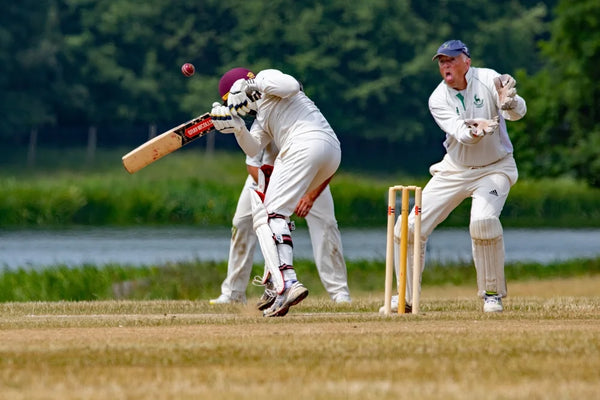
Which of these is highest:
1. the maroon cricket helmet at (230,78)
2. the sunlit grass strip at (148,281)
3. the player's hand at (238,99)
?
the maroon cricket helmet at (230,78)

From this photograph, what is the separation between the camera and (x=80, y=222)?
3578cm

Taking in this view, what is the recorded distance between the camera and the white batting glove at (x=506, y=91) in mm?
9531

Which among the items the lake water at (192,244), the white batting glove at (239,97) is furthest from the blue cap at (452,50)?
the lake water at (192,244)

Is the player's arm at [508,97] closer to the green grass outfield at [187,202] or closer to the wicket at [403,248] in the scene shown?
the wicket at [403,248]

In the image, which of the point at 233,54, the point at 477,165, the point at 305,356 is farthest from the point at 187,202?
the point at 305,356

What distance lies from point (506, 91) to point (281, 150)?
151 cm

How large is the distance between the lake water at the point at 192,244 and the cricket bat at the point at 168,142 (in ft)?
43.1

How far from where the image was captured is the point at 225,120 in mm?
9547

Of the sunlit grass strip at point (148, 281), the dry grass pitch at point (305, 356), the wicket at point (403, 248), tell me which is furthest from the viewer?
the sunlit grass strip at point (148, 281)

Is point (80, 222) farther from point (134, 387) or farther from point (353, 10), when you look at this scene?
point (134, 387)

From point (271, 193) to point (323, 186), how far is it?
70cm

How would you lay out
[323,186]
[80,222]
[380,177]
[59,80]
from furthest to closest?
1. [59,80]
2. [380,177]
3. [80,222]
4. [323,186]

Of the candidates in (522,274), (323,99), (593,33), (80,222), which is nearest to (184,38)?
(323,99)

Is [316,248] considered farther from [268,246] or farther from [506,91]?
[506,91]
